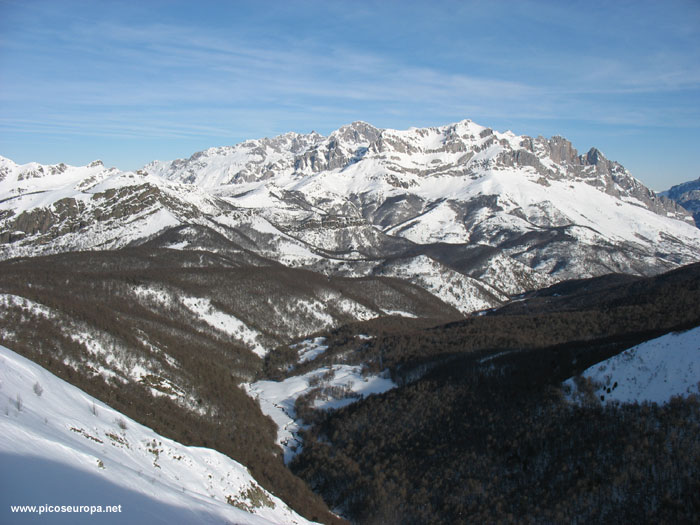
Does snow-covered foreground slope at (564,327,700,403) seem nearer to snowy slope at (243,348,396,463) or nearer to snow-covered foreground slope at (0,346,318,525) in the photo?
snow-covered foreground slope at (0,346,318,525)

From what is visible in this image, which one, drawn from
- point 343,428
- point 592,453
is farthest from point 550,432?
point 343,428

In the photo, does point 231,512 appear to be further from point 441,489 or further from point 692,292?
point 692,292

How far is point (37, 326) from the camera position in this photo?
95.2 meters

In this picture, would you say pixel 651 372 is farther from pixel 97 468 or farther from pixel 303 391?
pixel 303 391

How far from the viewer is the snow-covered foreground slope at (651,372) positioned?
230 ft

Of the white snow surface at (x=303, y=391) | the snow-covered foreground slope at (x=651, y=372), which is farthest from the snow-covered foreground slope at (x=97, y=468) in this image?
the white snow surface at (x=303, y=391)

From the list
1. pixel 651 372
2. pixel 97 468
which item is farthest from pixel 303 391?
pixel 97 468

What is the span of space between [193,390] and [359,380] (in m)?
45.4

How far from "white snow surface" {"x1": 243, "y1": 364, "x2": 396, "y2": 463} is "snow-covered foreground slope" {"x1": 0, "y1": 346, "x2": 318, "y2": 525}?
177 ft

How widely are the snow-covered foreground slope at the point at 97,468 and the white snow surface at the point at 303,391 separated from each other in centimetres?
5397

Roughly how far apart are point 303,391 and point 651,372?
270 ft

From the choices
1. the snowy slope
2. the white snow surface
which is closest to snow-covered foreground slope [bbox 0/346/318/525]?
the snowy slope

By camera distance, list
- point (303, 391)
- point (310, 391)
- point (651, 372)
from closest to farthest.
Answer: point (651, 372) < point (310, 391) < point (303, 391)

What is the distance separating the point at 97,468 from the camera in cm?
3416
